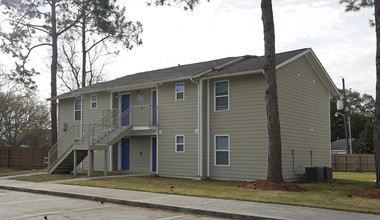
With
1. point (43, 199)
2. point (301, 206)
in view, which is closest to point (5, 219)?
point (43, 199)

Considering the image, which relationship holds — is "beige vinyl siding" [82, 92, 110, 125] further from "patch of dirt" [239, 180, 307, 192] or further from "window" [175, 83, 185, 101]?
"patch of dirt" [239, 180, 307, 192]

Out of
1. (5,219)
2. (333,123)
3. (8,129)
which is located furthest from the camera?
(333,123)

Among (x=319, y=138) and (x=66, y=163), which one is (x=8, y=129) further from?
(x=319, y=138)

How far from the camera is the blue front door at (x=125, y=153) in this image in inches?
933

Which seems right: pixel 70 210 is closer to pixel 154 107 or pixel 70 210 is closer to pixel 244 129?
pixel 244 129

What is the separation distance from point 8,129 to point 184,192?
106 feet

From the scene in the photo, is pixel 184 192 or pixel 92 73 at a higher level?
pixel 92 73

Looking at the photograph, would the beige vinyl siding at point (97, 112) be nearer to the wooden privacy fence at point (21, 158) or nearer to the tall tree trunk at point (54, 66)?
the tall tree trunk at point (54, 66)

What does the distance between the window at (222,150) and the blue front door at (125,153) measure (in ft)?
21.1

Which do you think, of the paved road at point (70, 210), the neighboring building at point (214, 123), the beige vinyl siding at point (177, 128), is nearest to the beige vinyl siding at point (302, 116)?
the neighboring building at point (214, 123)

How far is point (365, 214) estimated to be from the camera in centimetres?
930

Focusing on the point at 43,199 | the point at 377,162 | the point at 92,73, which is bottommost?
the point at 43,199

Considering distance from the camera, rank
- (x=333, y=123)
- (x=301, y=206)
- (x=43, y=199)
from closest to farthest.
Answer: (x=301, y=206) → (x=43, y=199) → (x=333, y=123)

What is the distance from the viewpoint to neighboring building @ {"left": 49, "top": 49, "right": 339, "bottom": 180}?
1845cm
